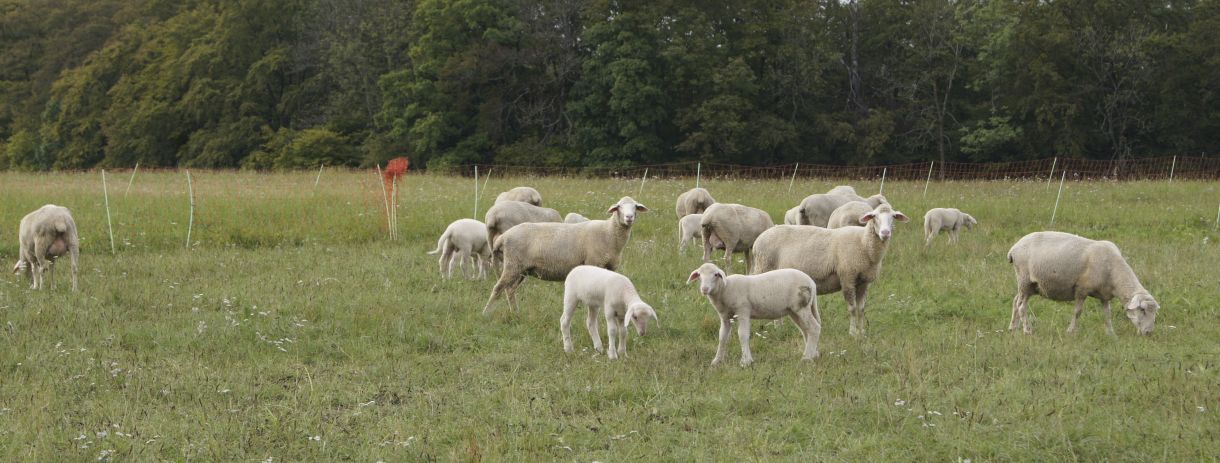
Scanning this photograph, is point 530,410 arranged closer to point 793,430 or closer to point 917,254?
point 793,430

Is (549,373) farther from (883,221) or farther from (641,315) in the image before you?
(883,221)

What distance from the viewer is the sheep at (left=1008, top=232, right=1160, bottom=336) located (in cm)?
1037

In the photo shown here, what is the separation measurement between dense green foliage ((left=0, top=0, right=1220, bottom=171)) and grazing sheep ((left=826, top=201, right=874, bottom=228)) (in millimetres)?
28355

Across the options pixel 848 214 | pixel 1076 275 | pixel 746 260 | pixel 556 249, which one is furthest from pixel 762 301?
pixel 848 214

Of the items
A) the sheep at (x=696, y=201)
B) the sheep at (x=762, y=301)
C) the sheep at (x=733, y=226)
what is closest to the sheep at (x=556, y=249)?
the sheep at (x=762, y=301)

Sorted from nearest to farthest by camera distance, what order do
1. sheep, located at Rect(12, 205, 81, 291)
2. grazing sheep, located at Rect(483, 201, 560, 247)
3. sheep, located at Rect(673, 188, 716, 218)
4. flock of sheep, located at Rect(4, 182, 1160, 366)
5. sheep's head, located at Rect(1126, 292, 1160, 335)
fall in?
flock of sheep, located at Rect(4, 182, 1160, 366) → sheep's head, located at Rect(1126, 292, 1160, 335) → sheep, located at Rect(12, 205, 81, 291) → grazing sheep, located at Rect(483, 201, 560, 247) → sheep, located at Rect(673, 188, 716, 218)

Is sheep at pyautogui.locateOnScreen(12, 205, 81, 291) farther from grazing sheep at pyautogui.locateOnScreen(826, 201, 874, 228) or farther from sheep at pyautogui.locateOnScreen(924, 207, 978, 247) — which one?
sheep at pyautogui.locateOnScreen(924, 207, 978, 247)

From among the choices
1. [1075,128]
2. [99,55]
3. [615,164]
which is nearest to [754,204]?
[615,164]

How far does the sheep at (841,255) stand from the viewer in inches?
433

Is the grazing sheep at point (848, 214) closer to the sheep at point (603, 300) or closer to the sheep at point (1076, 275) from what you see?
the sheep at point (1076, 275)

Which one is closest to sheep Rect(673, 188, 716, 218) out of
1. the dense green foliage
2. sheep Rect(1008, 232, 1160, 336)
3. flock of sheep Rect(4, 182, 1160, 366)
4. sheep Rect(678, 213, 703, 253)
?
sheep Rect(678, 213, 703, 253)

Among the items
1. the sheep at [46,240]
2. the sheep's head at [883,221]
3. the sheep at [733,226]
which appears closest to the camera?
the sheep's head at [883,221]

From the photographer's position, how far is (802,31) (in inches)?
1895

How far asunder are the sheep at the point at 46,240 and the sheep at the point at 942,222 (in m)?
13.1
